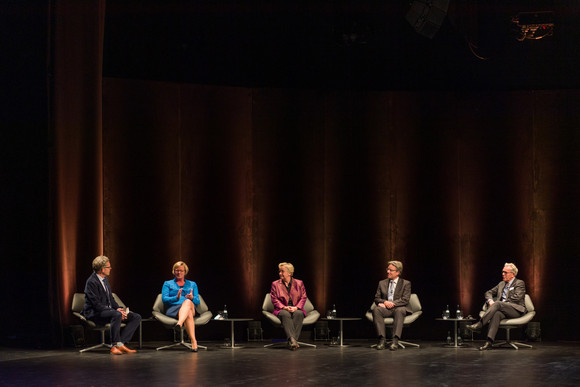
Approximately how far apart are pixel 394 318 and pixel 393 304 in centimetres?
17

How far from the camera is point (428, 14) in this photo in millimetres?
8453

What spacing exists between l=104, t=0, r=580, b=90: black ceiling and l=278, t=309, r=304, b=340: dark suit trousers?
3215 millimetres

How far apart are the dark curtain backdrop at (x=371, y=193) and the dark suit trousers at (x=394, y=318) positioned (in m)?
1.28

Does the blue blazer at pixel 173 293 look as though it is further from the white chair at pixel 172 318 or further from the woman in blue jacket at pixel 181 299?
the white chair at pixel 172 318

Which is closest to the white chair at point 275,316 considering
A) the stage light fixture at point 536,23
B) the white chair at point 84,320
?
the white chair at point 84,320

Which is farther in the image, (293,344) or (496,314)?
(496,314)

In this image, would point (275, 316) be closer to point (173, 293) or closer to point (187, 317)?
point (187, 317)

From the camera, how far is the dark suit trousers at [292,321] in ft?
29.7

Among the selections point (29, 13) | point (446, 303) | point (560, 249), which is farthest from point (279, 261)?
point (29, 13)

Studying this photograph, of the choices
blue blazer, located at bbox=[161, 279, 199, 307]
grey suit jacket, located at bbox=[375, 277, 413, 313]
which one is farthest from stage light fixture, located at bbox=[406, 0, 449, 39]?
blue blazer, located at bbox=[161, 279, 199, 307]

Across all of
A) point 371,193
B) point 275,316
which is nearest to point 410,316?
point 275,316

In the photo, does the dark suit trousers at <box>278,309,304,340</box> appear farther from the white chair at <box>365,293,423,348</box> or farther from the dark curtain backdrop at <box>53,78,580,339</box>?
the dark curtain backdrop at <box>53,78,580,339</box>

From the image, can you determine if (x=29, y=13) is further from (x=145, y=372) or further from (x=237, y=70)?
(x=145, y=372)

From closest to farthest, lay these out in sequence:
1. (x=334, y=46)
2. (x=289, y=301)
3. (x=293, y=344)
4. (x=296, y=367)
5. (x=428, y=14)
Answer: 1. (x=296, y=367)
2. (x=428, y=14)
3. (x=293, y=344)
4. (x=289, y=301)
5. (x=334, y=46)
